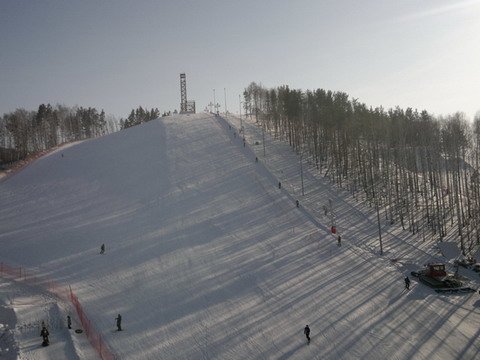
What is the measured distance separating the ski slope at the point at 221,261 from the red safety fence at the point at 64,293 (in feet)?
1.61

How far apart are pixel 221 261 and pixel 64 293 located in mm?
11321

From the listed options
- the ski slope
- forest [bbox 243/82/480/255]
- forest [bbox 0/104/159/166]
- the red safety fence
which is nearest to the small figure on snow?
the ski slope

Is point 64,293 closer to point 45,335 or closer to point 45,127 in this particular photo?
point 45,335

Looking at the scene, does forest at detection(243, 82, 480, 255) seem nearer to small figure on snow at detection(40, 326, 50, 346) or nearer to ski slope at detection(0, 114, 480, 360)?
ski slope at detection(0, 114, 480, 360)

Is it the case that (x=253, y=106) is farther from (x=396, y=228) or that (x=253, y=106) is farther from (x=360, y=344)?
(x=360, y=344)

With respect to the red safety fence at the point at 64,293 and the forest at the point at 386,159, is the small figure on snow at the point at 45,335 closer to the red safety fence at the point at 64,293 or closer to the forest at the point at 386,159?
the red safety fence at the point at 64,293

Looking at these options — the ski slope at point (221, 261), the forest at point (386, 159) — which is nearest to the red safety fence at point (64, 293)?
the ski slope at point (221, 261)

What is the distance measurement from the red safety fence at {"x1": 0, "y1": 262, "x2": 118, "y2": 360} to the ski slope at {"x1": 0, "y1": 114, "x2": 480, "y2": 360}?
1.61 ft

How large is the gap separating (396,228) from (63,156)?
169 ft

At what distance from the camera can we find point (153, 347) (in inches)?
808

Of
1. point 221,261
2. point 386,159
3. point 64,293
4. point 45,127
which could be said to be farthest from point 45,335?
point 45,127

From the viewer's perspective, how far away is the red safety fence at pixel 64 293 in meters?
→ 20.1

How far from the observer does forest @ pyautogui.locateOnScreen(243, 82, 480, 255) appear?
46812 mm

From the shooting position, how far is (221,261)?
31250 millimetres
